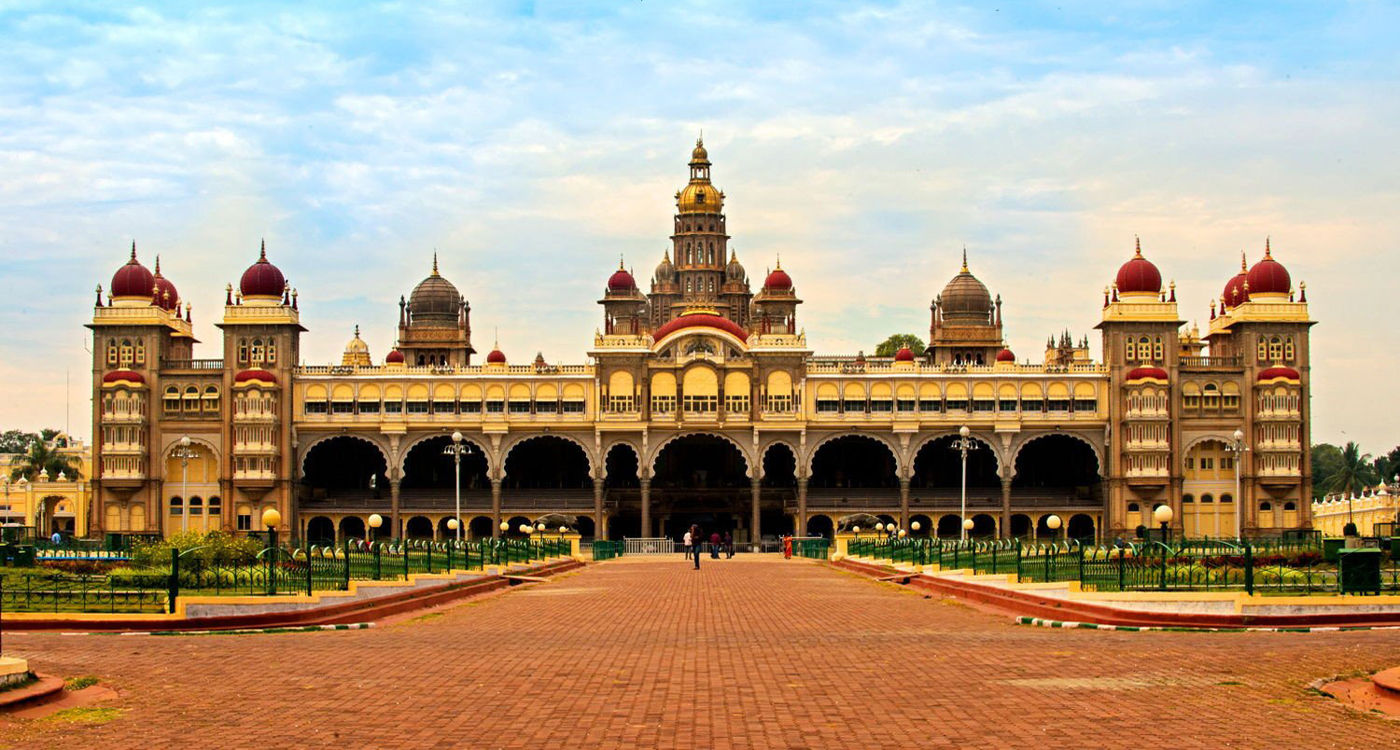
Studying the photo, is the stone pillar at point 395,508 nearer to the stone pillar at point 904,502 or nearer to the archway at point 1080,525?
the stone pillar at point 904,502

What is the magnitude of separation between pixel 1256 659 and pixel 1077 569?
10.8 m

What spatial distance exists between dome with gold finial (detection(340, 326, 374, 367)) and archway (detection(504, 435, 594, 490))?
16551 millimetres

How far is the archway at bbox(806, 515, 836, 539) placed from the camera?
319ft

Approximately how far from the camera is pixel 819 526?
98.8m

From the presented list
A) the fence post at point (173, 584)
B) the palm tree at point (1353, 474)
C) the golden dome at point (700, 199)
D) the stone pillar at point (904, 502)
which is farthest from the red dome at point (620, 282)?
the fence post at point (173, 584)

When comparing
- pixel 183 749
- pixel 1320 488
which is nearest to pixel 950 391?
pixel 1320 488

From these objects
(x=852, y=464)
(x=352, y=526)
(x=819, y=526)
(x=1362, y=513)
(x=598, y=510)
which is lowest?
(x=819, y=526)

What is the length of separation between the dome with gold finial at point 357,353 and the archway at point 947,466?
128 ft

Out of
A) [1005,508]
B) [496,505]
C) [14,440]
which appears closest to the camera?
[496,505]

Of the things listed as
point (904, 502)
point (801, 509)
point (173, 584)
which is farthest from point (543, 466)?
point (173, 584)

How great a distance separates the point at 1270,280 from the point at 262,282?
59.6 meters

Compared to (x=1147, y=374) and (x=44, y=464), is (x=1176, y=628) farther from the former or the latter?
(x=44, y=464)

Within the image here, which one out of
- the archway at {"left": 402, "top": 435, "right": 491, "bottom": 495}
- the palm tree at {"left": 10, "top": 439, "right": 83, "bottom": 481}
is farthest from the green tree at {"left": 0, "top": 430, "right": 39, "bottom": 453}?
the archway at {"left": 402, "top": 435, "right": 491, "bottom": 495}

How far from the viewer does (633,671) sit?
1944 cm
